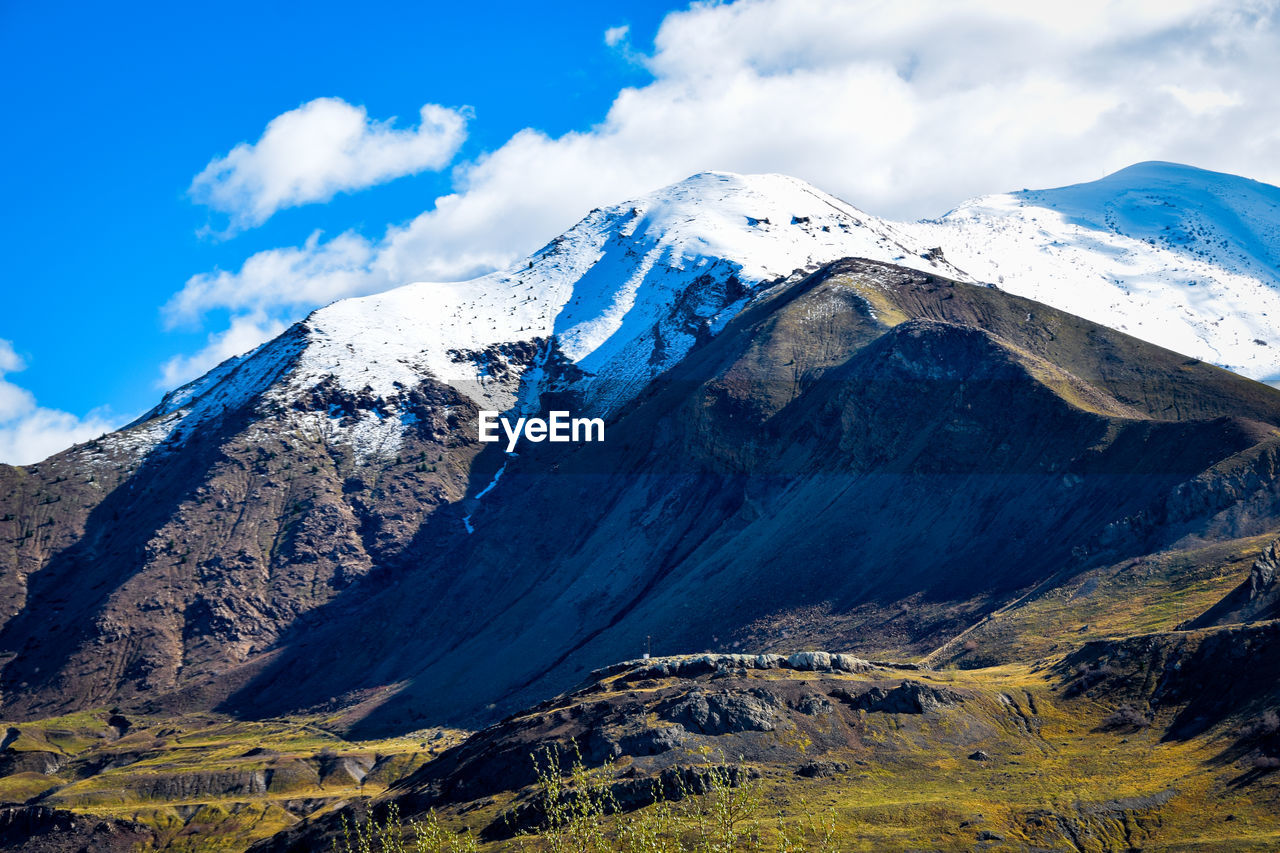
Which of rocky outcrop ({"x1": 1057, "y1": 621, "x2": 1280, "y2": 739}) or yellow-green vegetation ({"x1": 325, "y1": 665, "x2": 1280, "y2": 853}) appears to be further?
rocky outcrop ({"x1": 1057, "y1": 621, "x2": 1280, "y2": 739})

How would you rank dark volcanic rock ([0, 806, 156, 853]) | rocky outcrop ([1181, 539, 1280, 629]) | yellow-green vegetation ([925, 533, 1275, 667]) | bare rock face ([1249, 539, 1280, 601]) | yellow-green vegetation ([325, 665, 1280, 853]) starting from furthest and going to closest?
dark volcanic rock ([0, 806, 156, 853]), yellow-green vegetation ([925, 533, 1275, 667]), bare rock face ([1249, 539, 1280, 601]), rocky outcrop ([1181, 539, 1280, 629]), yellow-green vegetation ([325, 665, 1280, 853])

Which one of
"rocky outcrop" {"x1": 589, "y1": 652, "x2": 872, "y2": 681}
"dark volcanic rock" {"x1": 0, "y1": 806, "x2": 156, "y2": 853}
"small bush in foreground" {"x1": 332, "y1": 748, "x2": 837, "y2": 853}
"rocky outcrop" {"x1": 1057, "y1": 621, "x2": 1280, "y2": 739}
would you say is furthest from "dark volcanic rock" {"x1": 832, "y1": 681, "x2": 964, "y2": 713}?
"dark volcanic rock" {"x1": 0, "y1": 806, "x2": 156, "y2": 853}

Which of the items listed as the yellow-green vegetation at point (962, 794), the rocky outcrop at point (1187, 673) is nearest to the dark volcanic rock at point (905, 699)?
the yellow-green vegetation at point (962, 794)

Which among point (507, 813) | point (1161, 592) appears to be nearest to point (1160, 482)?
point (1161, 592)

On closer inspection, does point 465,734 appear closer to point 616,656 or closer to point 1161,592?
point 616,656


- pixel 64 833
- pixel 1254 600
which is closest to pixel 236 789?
pixel 64 833

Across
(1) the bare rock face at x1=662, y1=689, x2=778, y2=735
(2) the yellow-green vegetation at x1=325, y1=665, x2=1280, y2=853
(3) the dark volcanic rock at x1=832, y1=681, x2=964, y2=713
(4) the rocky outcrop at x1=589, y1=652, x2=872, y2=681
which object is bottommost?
(2) the yellow-green vegetation at x1=325, y1=665, x2=1280, y2=853

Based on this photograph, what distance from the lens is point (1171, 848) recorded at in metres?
87.4

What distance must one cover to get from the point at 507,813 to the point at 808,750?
95.1 feet

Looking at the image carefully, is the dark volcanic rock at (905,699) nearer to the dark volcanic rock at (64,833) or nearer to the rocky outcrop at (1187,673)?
the rocky outcrop at (1187,673)

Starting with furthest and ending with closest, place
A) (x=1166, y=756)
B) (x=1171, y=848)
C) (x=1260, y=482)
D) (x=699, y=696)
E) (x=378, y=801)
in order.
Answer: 1. (x=1260, y=482)
2. (x=378, y=801)
3. (x=699, y=696)
4. (x=1166, y=756)
5. (x=1171, y=848)

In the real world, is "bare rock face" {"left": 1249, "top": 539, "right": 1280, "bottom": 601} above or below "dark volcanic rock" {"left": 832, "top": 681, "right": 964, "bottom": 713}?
above

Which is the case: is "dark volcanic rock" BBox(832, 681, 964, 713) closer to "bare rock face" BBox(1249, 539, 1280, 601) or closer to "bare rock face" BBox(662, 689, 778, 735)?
"bare rock face" BBox(662, 689, 778, 735)

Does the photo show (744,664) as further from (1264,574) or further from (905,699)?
(1264,574)
